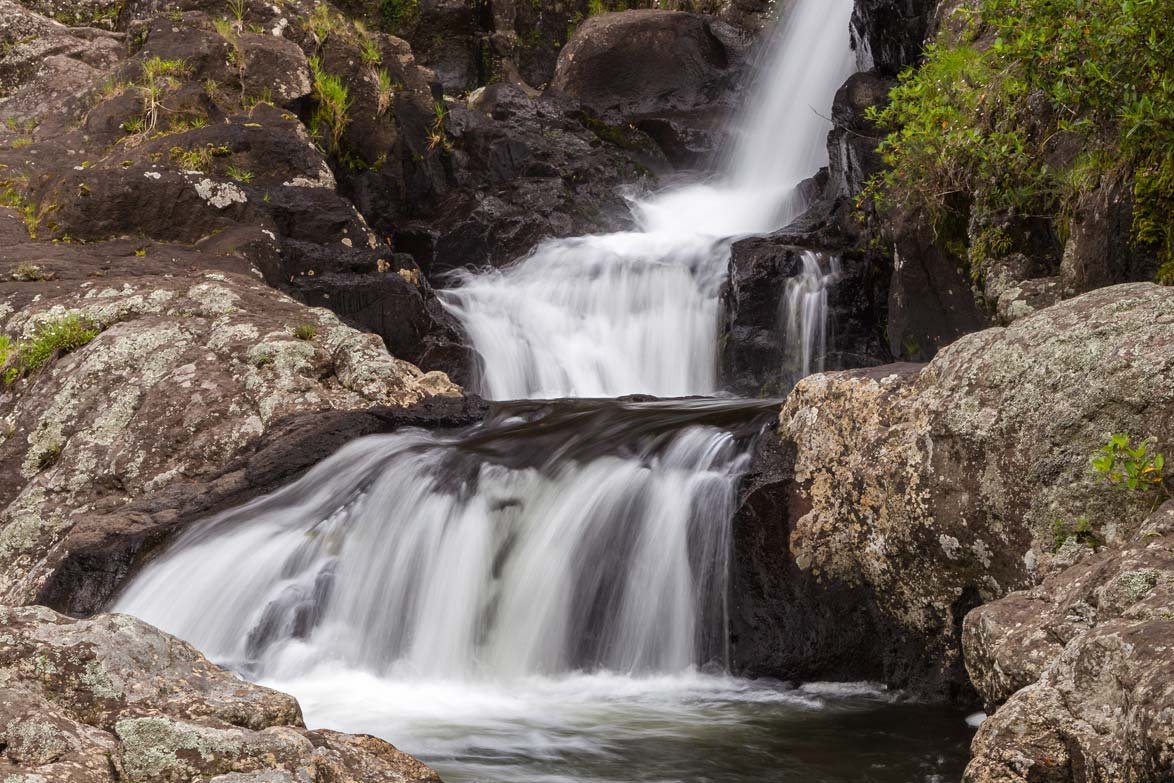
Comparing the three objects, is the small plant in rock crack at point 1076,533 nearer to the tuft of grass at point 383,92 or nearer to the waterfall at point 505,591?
the waterfall at point 505,591

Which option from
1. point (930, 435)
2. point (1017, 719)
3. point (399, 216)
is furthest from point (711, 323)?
point (1017, 719)

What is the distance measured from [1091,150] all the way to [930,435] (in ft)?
9.03

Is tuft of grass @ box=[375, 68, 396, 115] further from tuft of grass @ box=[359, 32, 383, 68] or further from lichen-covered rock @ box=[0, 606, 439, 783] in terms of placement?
lichen-covered rock @ box=[0, 606, 439, 783]

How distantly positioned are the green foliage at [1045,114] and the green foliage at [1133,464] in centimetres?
215

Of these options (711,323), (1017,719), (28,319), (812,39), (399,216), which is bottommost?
(1017,719)

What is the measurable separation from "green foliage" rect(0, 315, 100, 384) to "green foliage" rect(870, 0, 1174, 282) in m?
6.47

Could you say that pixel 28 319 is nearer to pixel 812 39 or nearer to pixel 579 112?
pixel 579 112

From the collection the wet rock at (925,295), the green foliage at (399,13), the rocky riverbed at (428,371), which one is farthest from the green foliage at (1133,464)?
the green foliage at (399,13)

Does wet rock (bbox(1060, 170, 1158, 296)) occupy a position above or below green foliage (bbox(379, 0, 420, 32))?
below

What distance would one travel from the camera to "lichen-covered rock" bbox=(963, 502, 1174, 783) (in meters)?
2.95

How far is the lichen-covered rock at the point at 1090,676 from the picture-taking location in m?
2.95

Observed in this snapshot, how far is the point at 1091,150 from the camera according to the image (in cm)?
689

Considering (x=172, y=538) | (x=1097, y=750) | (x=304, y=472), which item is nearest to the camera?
(x=1097, y=750)

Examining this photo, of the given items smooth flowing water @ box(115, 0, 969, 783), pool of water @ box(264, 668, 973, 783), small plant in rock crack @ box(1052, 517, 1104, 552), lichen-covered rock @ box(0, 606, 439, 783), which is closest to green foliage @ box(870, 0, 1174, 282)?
small plant in rock crack @ box(1052, 517, 1104, 552)
